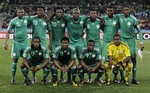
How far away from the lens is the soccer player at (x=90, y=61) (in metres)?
10.1

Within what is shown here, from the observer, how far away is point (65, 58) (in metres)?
10.2

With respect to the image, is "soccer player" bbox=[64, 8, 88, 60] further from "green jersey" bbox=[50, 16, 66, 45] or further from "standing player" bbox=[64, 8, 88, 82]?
"green jersey" bbox=[50, 16, 66, 45]

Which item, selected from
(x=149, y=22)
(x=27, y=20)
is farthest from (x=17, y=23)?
(x=149, y=22)

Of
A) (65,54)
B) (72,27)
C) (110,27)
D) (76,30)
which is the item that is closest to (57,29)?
(72,27)

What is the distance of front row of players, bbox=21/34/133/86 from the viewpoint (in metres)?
9.99

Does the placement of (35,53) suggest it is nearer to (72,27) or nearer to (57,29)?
(57,29)

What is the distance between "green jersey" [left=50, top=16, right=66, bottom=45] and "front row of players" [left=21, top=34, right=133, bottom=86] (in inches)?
19.8

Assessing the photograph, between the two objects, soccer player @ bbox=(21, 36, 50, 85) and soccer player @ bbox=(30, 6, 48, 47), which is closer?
soccer player @ bbox=(21, 36, 50, 85)

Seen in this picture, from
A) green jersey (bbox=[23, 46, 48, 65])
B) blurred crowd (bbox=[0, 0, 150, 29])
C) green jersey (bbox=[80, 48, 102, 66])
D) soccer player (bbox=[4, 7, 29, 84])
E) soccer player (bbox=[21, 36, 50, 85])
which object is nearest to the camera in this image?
soccer player (bbox=[21, 36, 50, 85])

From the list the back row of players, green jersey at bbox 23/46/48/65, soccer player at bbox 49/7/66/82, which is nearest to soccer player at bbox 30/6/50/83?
the back row of players

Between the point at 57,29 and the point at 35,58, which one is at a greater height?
the point at 57,29

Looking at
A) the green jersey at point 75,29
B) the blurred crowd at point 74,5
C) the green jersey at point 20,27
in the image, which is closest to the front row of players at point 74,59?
the green jersey at point 75,29

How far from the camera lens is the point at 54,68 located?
33.1 ft

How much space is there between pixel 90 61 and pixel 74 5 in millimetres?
31502
